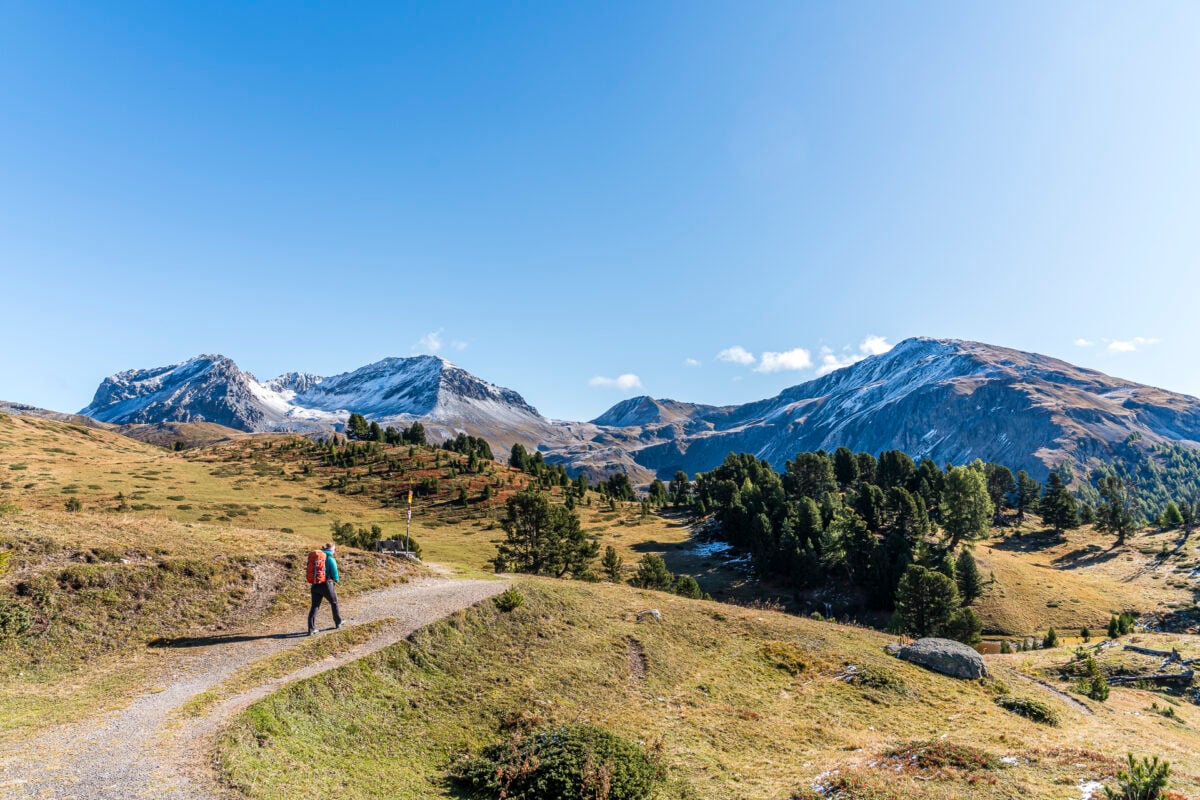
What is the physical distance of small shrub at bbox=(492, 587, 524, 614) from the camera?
82.3ft

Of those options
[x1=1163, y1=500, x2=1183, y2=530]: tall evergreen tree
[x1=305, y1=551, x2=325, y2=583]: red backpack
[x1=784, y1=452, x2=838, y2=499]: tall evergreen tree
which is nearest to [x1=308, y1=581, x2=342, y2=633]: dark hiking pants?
[x1=305, y1=551, x2=325, y2=583]: red backpack

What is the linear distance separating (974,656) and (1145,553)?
4743 inches

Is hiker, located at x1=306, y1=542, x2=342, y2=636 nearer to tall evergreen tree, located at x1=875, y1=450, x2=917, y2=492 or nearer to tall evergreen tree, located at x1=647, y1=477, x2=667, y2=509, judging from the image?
tall evergreen tree, located at x1=875, y1=450, x2=917, y2=492

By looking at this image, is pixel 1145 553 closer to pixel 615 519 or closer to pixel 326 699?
pixel 615 519

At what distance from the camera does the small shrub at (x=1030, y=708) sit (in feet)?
77.7

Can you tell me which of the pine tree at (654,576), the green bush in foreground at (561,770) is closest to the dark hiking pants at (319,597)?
the green bush in foreground at (561,770)

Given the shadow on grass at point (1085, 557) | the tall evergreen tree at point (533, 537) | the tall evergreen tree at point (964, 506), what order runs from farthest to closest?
the shadow on grass at point (1085, 557)
the tall evergreen tree at point (964, 506)
the tall evergreen tree at point (533, 537)

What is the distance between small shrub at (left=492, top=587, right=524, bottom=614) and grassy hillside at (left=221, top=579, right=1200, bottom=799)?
0.33 m

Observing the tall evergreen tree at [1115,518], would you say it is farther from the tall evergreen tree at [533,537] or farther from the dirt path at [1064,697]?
the tall evergreen tree at [533,537]

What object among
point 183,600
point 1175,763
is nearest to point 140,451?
point 183,600

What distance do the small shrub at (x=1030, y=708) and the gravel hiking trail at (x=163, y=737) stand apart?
2675 centimetres

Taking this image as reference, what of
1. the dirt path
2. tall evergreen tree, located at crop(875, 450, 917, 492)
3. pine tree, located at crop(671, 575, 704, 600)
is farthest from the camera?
tall evergreen tree, located at crop(875, 450, 917, 492)

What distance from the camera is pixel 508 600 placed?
83.1 ft

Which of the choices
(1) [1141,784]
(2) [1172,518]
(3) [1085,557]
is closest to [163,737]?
(1) [1141,784]
